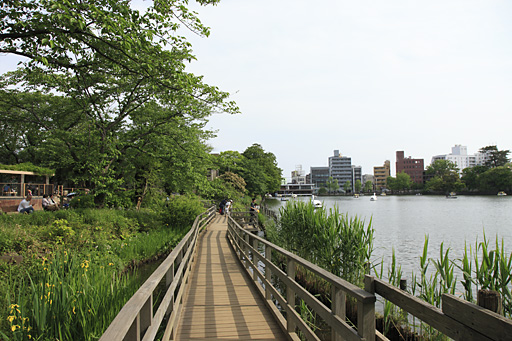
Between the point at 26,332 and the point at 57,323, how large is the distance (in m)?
0.33

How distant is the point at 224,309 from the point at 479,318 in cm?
475

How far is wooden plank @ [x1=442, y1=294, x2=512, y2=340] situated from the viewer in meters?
1.57

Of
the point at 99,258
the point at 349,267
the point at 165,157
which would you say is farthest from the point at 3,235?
the point at 165,157

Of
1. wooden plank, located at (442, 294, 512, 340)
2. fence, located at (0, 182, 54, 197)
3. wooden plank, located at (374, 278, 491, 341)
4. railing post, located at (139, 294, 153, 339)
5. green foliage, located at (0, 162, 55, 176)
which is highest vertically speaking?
green foliage, located at (0, 162, 55, 176)

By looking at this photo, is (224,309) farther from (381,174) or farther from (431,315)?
(381,174)

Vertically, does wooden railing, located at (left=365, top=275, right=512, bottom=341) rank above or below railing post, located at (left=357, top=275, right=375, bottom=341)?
above

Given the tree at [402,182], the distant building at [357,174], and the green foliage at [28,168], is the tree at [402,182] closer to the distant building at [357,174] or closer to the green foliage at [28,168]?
the distant building at [357,174]

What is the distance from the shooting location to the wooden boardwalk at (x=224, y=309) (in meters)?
4.74

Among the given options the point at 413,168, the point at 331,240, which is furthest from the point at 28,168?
the point at 413,168

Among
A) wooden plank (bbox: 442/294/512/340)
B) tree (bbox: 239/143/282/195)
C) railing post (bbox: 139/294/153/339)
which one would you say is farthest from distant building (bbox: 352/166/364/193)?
wooden plank (bbox: 442/294/512/340)

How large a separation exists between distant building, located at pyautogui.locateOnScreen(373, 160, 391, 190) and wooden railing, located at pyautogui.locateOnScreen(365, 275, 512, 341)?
194 meters

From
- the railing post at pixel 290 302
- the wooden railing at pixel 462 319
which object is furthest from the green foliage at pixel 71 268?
the wooden railing at pixel 462 319

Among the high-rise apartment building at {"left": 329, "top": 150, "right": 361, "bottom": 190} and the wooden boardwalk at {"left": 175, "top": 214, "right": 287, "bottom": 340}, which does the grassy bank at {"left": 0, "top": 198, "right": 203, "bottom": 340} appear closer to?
the wooden boardwalk at {"left": 175, "top": 214, "right": 287, "bottom": 340}

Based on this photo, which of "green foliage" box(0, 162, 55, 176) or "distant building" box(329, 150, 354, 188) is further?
"distant building" box(329, 150, 354, 188)
